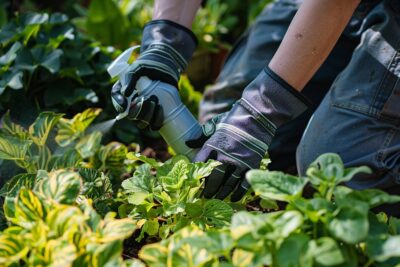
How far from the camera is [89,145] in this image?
1967 millimetres

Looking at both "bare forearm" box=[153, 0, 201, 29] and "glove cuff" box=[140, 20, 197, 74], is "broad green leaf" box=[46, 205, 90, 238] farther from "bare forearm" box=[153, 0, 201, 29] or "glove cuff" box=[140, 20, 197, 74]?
"bare forearm" box=[153, 0, 201, 29]

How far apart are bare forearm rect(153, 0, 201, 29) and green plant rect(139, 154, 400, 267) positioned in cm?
91

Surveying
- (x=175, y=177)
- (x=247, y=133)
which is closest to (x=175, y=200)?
(x=175, y=177)

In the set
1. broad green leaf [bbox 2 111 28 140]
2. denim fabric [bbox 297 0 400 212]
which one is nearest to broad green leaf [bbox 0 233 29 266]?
broad green leaf [bbox 2 111 28 140]

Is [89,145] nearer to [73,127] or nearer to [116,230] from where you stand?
[73,127]

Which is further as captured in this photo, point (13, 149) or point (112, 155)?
point (112, 155)

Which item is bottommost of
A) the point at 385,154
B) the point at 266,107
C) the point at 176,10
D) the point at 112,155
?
the point at 112,155

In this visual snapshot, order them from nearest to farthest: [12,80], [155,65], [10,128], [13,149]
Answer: [13,149]
[155,65]
[10,128]
[12,80]

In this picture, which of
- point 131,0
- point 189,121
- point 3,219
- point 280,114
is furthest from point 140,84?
point 131,0

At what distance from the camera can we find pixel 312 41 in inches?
66.0

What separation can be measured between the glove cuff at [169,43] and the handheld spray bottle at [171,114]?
0.34 ft

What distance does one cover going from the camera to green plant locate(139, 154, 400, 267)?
1.15 m

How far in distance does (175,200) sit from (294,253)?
0.50 metres

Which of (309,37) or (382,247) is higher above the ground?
(309,37)
